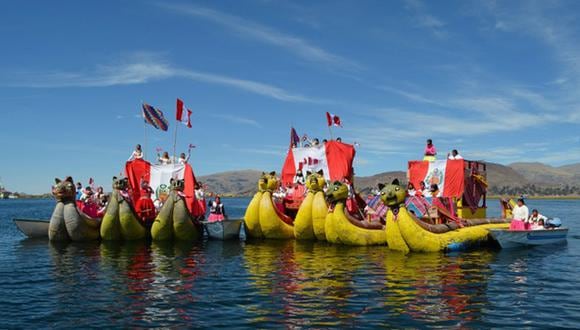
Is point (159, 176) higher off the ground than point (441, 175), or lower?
higher

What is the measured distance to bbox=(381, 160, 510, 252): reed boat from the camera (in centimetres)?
2406

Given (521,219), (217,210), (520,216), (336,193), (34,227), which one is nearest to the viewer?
(336,193)

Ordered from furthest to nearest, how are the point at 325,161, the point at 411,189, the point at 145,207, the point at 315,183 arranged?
the point at 325,161 < the point at 145,207 < the point at 411,189 < the point at 315,183

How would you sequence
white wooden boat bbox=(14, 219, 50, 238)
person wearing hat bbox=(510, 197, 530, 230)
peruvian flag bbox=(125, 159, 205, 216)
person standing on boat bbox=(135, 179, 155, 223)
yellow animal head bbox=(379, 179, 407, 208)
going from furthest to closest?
white wooden boat bbox=(14, 219, 50, 238), peruvian flag bbox=(125, 159, 205, 216), person standing on boat bbox=(135, 179, 155, 223), person wearing hat bbox=(510, 197, 530, 230), yellow animal head bbox=(379, 179, 407, 208)

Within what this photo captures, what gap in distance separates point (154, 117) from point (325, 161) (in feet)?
38.3

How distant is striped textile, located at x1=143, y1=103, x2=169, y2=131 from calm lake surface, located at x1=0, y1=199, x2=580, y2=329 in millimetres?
10453

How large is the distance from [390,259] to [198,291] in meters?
9.63

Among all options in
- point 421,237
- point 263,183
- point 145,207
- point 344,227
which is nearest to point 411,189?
point 344,227

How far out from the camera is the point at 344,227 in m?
27.4

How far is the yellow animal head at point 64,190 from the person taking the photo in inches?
1135

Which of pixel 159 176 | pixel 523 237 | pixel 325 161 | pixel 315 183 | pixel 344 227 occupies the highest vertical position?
pixel 325 161

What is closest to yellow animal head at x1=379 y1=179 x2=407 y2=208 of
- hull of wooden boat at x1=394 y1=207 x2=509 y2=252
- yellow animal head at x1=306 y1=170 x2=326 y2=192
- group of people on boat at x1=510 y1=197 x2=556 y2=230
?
hull of wooden boat at x1=394 y1=207 x2=509 y2=252

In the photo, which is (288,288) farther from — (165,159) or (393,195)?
(165,159)

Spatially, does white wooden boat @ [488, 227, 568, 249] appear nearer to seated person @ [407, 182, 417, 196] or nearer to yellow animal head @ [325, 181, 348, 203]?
seated person @ [407, 182, 417, 196]
